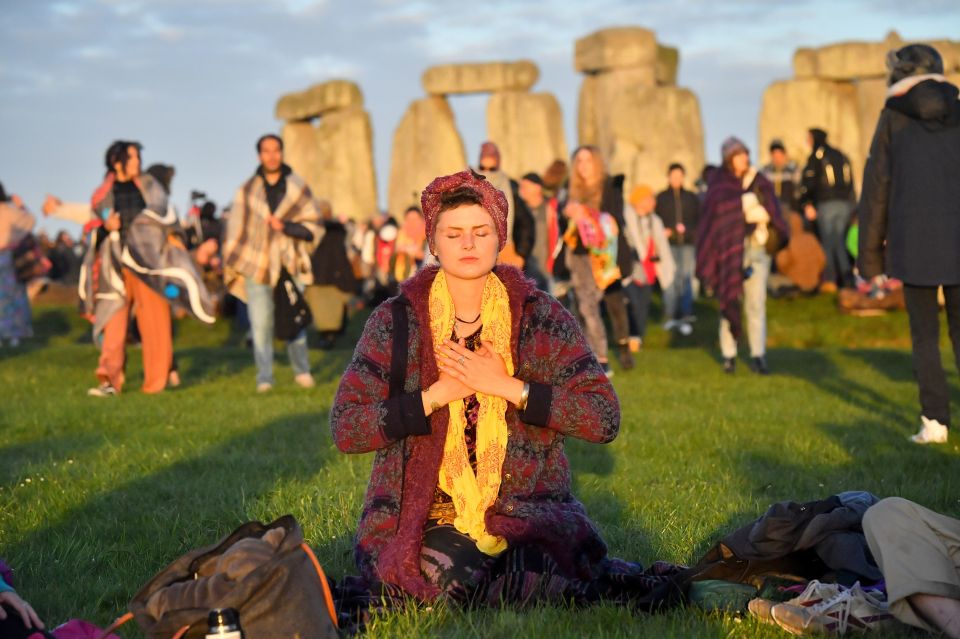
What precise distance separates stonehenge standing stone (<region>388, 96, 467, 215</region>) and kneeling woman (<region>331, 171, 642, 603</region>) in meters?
29.7

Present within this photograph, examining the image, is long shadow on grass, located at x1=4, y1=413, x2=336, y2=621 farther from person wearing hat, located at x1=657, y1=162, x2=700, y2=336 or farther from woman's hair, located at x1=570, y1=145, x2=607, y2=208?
person wearing hat, located at x1=657, y1=162, x2=700, y2=336

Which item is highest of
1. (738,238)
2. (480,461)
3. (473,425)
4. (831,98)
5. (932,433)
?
(831,98)

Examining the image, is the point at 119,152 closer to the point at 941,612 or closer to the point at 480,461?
the point at 480,461

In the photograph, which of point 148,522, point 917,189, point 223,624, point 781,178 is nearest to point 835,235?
point 781,178

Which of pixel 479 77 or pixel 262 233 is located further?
pixel 479 77

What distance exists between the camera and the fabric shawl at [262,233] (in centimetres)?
1277

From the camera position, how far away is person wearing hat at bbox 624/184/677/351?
17855mm

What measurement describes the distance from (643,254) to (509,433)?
13.3 m

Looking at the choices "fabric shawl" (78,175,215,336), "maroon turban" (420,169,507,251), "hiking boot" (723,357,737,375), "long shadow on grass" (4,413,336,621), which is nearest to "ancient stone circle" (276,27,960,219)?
"hiking boot" (723,357,737,375)

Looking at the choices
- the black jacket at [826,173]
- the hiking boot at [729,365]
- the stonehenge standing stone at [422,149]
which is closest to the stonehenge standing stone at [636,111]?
the stonehenge standing stone at [422,149]

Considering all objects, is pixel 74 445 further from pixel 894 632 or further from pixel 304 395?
pixel 894 632

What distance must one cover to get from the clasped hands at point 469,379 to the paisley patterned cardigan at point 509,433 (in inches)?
2.9

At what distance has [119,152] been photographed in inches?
505

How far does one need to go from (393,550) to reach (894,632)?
1760 millimetres
